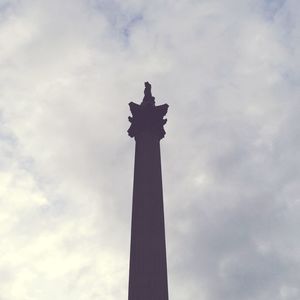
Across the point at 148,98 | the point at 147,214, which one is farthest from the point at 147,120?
the point at 147,214

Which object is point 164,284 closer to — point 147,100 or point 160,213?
point 160,213

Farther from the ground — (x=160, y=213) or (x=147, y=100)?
(x=147, y=100)

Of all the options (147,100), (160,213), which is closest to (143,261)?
(160,213)

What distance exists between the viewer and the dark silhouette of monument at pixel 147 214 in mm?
25203

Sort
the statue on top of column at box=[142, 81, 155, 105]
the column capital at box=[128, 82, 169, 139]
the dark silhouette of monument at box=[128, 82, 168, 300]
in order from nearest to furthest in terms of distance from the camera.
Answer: the dark silhouette of monument at box=[128, 82, 168, 300] < the column capital at box=[128, 82, 169, 139] < the statue on top of column at box=[142, 81, 155, 105]

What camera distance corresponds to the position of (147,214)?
27875 millimetres

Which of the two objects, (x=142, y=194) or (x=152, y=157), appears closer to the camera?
(x=142, y=194)

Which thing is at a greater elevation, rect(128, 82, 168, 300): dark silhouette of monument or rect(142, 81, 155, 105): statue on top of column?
rect(142, 81, 155, 105): statue on top of column

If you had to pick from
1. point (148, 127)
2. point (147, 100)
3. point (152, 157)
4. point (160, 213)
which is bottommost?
point (160, 213)

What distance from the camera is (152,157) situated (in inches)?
1227

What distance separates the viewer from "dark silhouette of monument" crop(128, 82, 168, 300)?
2520cm

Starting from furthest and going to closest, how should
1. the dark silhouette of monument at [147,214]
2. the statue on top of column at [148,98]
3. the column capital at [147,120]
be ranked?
the statue on top of column at [148,98] → the column capital at [147,120] → the dark silhouette of monument at [147,214]

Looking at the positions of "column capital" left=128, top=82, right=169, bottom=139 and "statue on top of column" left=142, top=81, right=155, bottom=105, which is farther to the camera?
"statue on top of column" left=142, top=81, right=155, bottom=105

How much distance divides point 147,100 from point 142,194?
954 cm
